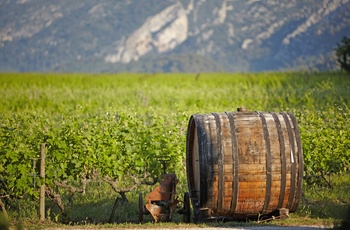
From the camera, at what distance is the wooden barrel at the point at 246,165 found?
10906mm

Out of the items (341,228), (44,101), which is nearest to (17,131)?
(341,228)

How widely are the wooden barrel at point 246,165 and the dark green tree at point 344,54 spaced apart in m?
38.3

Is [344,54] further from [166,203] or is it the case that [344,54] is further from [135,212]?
[166,203]

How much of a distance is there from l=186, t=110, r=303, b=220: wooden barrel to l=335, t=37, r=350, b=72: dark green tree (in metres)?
38.3

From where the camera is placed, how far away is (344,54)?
4922 centimetres

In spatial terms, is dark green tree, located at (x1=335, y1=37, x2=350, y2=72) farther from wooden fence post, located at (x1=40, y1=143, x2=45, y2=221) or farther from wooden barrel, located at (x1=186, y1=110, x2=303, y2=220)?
wooden barrel, located at (x1=186, y1=110, x2=303, y2=220)

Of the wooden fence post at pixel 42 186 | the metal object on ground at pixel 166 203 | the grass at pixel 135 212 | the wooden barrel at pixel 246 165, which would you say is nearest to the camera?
the wooden barrel at pixel 246 165

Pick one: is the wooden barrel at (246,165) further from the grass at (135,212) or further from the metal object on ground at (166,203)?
the metal object on ground at (166,203)

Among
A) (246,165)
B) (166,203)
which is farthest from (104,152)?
(246,165)

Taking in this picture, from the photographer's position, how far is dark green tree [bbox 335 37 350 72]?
1908 inches

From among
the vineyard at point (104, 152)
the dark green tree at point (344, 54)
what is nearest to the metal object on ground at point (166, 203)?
the vineyard at point (104, 152)

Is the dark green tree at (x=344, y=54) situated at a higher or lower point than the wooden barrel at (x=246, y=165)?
higher

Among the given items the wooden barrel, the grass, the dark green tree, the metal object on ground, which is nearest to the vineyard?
the grass

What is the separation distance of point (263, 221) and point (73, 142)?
11.9ft
